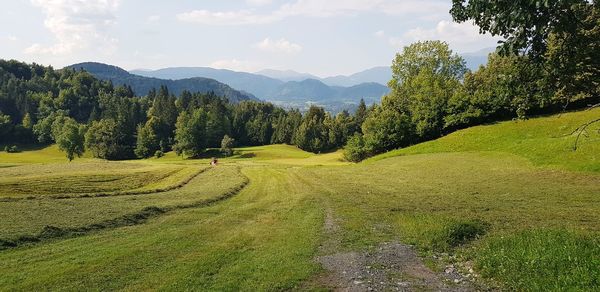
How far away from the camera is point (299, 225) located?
23.5 metres

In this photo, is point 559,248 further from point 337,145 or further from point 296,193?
point 337,145

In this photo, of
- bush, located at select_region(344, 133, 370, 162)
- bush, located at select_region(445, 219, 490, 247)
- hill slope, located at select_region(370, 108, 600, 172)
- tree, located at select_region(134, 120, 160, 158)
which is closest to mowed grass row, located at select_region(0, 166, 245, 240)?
bush, located at select_region(445, 219, 490, 247)

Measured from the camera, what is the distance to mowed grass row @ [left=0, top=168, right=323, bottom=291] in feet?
45.9

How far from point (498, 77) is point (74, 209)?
24.1m

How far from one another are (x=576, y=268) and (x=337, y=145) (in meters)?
140

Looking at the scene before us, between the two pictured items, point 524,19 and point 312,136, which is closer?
point 524,19

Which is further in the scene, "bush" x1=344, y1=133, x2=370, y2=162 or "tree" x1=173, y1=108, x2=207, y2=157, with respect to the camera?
"tree" x1=173, y1=108, x2=207, y2=157

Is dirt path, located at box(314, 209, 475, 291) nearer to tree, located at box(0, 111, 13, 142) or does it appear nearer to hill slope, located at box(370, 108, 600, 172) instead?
hill slope, located at box(370, 108, 600, 172)

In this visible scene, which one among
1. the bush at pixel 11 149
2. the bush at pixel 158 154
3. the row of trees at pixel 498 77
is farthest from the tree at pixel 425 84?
the bush at pixel 11 149

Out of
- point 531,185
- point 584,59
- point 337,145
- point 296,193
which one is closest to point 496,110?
point 531,185

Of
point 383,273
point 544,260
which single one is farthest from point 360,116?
point 544,260

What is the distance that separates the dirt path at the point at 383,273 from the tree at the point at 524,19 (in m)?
7.27

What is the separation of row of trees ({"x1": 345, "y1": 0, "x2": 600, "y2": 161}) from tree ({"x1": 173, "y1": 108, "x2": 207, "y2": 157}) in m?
60.2

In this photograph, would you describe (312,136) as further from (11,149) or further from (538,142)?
(538,142)
